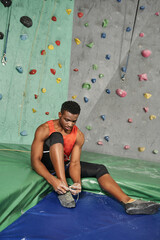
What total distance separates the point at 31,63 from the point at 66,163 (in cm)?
145

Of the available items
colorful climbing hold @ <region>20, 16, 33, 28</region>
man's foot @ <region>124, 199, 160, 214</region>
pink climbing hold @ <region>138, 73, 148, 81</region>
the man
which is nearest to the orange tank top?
the man

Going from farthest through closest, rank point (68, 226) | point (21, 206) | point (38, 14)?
point (38, 14) < point (21, 206) < point (68, 226)

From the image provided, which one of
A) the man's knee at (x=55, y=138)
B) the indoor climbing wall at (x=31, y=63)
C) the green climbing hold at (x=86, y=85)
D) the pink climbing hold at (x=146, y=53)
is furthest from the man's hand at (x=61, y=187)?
the pink climbing hold at (x=146, y=53)

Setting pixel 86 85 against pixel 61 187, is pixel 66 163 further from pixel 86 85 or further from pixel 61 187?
pixel 86 85

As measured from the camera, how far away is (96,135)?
2844mm

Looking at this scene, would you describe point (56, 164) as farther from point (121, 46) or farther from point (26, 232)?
point (121, 46)

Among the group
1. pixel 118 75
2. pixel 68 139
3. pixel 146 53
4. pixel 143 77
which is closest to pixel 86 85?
pixel 118 75

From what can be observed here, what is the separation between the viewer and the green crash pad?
1199mm

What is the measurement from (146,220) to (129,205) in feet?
0.42

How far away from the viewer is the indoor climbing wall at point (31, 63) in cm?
261

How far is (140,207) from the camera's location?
4.52ft

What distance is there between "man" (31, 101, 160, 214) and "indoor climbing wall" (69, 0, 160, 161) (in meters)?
1.15

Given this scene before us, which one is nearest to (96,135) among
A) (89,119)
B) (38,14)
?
(89,119)

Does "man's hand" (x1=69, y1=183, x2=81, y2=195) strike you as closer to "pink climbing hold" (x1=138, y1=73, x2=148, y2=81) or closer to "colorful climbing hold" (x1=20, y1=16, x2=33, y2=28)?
"pink climbing hold" (x1=138, y1=73, x2=148, y2=81)
